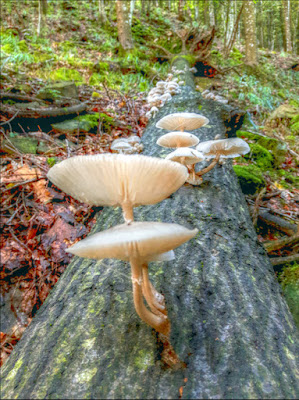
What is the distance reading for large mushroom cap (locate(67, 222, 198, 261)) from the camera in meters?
0.83

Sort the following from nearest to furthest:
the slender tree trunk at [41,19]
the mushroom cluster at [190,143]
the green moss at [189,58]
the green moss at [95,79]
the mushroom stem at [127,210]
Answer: the mushroom stem at [127,210]
the mushroom cluster at [190,143]
the green moss at [95,79]
the green moss at [189,58]
the slender tree trunk at [41,19]

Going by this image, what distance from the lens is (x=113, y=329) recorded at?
3.96 ft

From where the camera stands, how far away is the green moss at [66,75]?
7320 millimetres

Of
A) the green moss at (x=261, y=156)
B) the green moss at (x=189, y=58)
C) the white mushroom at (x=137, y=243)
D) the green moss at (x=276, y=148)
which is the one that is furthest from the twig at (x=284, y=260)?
the green moss at (x=189, y=58)

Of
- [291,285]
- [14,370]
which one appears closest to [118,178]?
[14,370]

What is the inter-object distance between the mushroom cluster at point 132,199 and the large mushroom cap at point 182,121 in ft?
3.39

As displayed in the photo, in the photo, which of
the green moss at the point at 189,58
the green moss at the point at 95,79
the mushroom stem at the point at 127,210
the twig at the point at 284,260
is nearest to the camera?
the mushroom stem at the point at 127,210

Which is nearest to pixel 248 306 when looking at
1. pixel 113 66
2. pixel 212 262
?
pixel 212 262

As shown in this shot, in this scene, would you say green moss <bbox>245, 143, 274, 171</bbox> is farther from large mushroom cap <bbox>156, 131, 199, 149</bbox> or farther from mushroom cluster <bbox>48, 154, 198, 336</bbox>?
mushroom cluster <bbox>48, 154, 198, 336</bbox>

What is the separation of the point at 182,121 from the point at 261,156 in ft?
10.7

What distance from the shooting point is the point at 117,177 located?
99 centimetres

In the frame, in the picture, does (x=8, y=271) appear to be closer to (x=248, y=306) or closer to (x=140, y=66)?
(x=248, y=306)

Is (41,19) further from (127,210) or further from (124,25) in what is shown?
(127,210)

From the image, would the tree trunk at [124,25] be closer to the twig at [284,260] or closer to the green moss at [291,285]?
the twig at [284,260]
